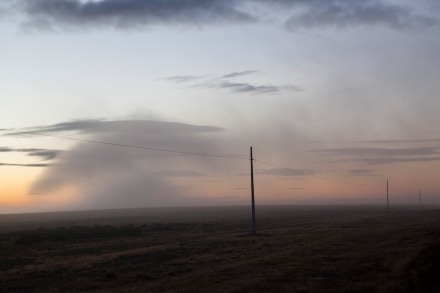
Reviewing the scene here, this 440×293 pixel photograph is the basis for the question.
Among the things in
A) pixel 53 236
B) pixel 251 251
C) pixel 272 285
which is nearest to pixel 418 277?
pixel 272 285

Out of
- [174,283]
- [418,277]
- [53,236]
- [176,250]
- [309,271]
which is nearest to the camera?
[418,277]

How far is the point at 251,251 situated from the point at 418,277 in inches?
729

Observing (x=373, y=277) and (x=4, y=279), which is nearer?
(x=373, y=277)

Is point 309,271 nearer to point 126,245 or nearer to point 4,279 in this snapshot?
point 4,279

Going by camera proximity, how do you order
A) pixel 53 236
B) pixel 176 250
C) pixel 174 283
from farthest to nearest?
pixel 53 236, pixel 176 250, pixel 174 283

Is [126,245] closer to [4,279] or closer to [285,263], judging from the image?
[4,279]

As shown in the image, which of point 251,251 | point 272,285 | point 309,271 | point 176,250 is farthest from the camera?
point 176,250

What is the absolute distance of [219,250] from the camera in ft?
125

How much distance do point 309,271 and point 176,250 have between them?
17.8 metres

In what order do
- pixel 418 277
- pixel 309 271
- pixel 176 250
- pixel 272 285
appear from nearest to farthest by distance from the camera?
pixel 418 277 < pixel 272 285 < pixel 309 271 < pixel 176 250

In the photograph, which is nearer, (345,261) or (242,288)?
(242,288)

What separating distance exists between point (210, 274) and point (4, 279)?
11130mm

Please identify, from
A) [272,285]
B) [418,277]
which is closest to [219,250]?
[272,285]

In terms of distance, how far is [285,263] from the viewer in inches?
1040
